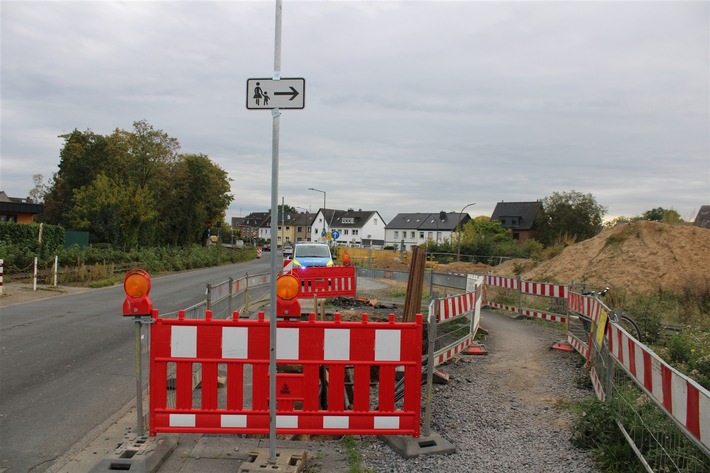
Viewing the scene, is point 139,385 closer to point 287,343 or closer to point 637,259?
point 287,343

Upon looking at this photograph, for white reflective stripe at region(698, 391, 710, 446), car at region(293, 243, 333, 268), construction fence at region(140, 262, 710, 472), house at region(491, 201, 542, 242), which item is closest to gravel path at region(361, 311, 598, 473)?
construction fence at region(140, 262, 710, 472)

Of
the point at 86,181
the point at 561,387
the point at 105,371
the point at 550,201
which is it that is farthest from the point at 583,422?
the point at 550,201

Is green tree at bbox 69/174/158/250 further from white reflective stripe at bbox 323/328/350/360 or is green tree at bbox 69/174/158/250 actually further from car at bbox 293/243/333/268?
white reflective stripe at bbox 323/328/350/360

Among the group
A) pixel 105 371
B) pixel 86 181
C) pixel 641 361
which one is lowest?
pixel 105 371

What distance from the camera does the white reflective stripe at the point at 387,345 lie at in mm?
5418

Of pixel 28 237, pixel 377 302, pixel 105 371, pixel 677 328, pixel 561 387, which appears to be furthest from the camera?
pixel 28 237

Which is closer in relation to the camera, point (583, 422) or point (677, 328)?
point (583, 422)

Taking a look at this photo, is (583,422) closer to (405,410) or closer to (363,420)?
(405,410)

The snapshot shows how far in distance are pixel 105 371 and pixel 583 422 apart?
6.91m

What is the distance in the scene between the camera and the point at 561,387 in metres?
8.24

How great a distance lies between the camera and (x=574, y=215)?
7294cm

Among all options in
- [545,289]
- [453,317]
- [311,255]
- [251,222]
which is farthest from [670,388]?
[251,222]

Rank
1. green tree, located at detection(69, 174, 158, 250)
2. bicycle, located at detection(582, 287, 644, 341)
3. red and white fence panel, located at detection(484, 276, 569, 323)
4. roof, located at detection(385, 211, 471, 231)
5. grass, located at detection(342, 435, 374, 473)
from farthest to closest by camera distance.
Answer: roof, located at detection(385, 211, 471, 231) → green tree, located at detection(69, 174, 158, 250) → red and white fence panel, located at detection(484, 276, 569, 323) → bicycle, located at detection(582, 287, 644, 341) → grass, located at detection(342, 435, 374, 473)

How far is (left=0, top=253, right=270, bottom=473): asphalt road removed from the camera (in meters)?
5.65
